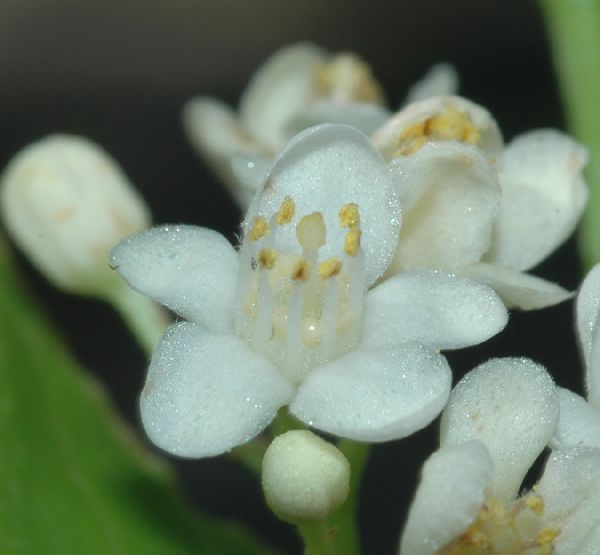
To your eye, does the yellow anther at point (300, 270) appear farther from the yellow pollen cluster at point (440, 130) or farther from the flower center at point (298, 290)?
the yellow pollen cluster at point (440, 130)

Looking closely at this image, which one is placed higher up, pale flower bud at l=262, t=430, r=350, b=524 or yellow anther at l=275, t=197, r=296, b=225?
yellow anther at l=275, t=197, r=296, b=225

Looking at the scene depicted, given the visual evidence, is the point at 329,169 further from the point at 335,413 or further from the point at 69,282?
the point at 69,282

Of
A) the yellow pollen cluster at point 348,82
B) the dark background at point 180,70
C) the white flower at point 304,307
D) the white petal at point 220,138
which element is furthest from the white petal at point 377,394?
the dark background at point 180,70

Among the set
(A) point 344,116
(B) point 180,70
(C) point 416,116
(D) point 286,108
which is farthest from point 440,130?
(B) point 180,70

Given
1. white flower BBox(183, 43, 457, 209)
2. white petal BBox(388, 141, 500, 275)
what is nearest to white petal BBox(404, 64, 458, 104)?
white flower BBox(183, 43, 457, 209)

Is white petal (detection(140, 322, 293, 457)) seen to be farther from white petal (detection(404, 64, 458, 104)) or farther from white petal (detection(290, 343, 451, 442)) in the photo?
white petal (detection(404, 64, 458, 104))

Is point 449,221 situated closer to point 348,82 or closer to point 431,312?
point 431,312
